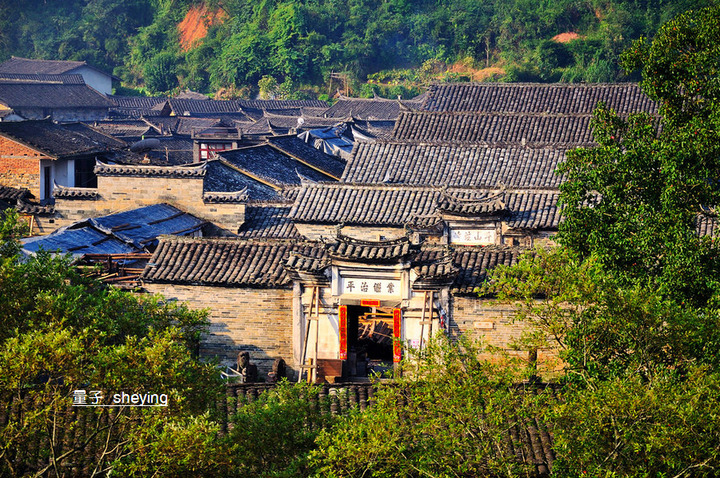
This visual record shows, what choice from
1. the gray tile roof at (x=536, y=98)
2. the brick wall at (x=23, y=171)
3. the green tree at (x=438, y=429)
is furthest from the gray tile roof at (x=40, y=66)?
the green tree at (x=438, y=429)

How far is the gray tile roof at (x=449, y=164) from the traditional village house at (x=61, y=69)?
5141 centimetres

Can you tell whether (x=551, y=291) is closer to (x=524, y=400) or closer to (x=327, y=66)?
(x=524, y=400)

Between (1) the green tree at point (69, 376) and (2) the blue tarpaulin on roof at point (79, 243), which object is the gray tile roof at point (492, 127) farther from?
(1) the green tree at point (69, 376)

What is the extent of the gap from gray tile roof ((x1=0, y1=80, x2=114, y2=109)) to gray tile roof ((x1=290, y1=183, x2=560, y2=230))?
1657 inches

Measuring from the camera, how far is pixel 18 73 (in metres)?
75.6

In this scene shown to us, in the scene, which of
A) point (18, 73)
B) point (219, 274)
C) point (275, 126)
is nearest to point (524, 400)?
point (219, 274)

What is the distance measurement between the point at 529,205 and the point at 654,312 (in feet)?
44.3

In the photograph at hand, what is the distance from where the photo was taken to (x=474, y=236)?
23766mm

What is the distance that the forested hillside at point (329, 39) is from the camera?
237 ft

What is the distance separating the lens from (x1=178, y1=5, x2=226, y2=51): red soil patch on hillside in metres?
95.4

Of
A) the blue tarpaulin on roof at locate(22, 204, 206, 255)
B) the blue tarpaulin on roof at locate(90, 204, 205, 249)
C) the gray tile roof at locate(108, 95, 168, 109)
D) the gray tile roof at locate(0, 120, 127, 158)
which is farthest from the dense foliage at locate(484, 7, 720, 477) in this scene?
the gray tile roof at locate(108, 95, 168, 109)

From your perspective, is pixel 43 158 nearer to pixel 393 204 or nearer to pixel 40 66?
pixel 393 204

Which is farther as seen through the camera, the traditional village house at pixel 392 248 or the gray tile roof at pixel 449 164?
the gray tile roof at pixel 449 164

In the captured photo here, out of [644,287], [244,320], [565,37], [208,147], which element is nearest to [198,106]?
[208,147]
